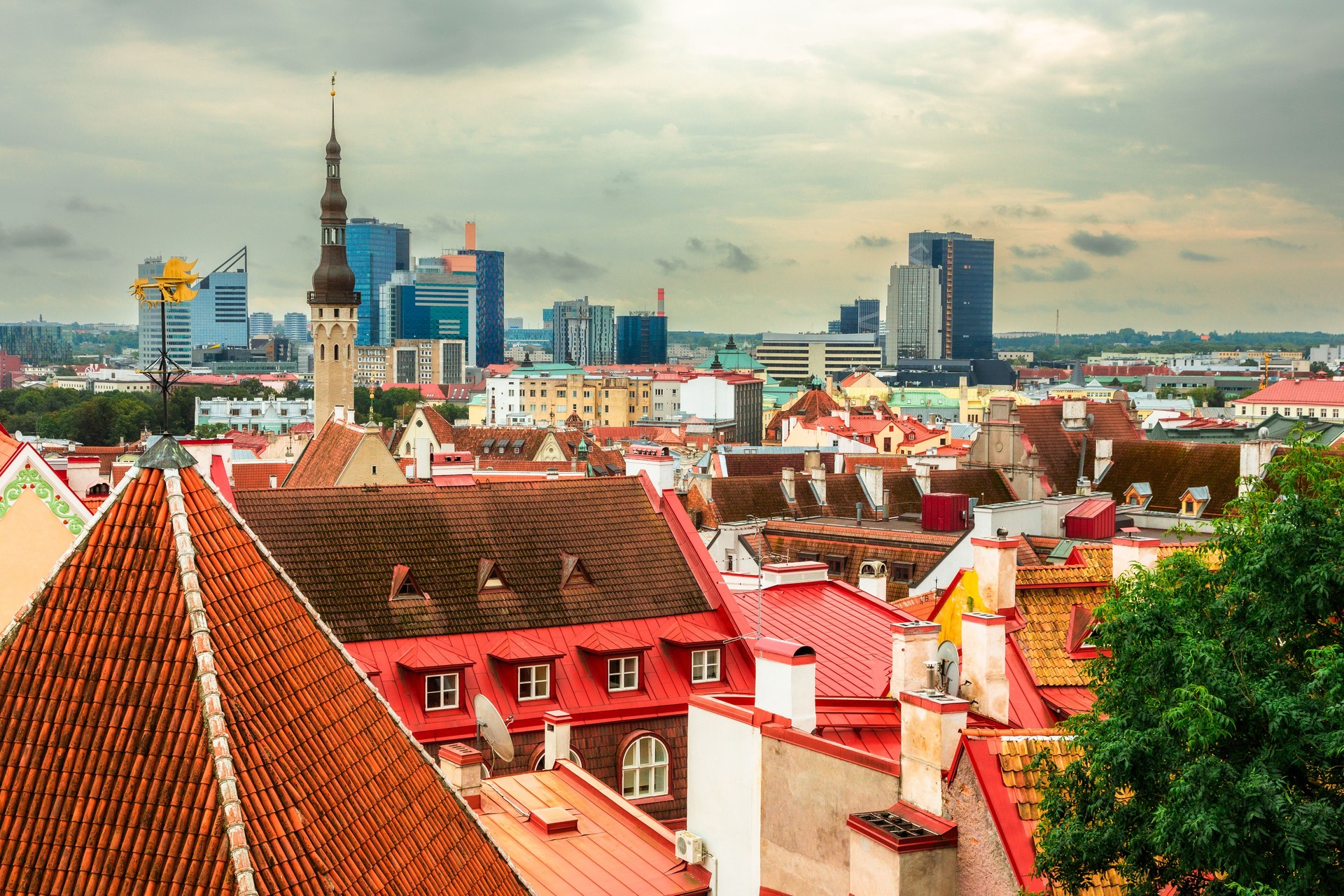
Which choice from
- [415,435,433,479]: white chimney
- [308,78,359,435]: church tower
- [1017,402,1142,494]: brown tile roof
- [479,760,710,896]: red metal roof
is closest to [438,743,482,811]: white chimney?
[479,760,710,896]: red metal roof

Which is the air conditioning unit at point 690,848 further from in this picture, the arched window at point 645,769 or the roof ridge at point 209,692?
the arched window at point 645,769

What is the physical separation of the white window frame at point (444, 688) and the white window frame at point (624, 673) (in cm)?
359

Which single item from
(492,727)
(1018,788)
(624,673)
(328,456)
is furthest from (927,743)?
(328,456)

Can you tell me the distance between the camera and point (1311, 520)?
51.2 ft

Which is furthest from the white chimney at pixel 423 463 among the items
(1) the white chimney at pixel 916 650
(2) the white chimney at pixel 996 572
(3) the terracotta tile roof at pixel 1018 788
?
(3) the terracotta tile roof at pixel 1018 788

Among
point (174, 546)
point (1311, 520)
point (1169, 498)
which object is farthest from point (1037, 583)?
point (1169, 498)

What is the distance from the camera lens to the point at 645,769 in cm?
3173

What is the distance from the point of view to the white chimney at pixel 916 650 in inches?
796

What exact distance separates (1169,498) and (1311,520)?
2307 inches

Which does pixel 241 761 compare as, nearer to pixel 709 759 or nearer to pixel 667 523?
pixel 709 759

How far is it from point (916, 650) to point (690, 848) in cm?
418

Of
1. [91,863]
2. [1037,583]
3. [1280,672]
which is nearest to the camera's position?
[91,863]

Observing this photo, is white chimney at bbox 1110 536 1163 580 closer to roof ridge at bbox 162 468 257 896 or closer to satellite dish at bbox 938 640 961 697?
satellite dish at bbox 938 640 961 697

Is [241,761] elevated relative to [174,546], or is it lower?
lower
